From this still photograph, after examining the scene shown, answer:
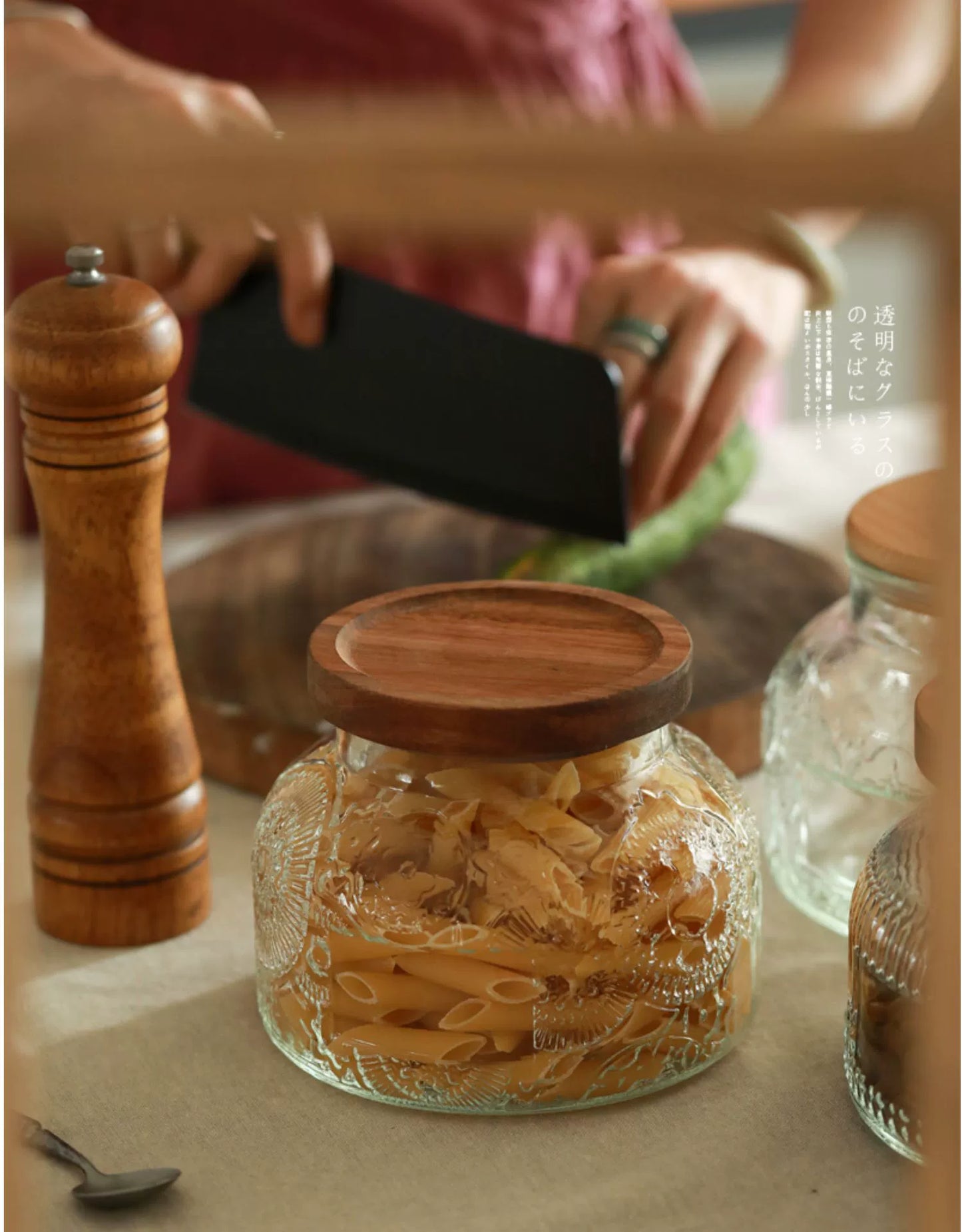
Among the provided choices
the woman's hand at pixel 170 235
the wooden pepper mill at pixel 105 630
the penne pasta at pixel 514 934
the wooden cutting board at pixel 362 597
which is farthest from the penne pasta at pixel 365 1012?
the woman's hand at pixel 170 235

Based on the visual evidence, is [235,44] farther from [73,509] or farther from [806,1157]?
[806,1157]

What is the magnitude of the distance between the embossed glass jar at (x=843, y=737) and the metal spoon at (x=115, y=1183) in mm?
301

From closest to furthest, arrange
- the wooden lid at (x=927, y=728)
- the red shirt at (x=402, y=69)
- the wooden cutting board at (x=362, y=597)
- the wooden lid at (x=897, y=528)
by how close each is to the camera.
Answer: the wooden lid at (x=927, y=728), the wooden lid at (x=897, y=528), the wooden cutting board at (x=362, y=597), the red shirt at (x=402, y=69)

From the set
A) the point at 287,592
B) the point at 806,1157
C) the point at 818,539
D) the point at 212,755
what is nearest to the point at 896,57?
the point at 818,539

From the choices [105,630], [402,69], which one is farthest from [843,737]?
[402,69]

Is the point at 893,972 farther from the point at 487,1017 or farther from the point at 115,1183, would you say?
the point at 115,1183

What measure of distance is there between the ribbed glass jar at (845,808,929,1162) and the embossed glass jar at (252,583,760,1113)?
5cm

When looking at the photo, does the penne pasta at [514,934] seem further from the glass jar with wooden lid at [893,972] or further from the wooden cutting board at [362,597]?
the wooden cutting board at [362,597]

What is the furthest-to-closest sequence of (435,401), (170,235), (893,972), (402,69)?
(402,69)
(170,235)
(435,401)
(893,972)

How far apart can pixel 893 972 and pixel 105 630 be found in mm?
317

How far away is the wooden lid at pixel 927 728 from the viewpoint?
453mm

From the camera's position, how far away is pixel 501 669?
0.50 m

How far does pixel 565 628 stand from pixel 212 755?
28cm

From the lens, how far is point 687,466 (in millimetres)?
958
